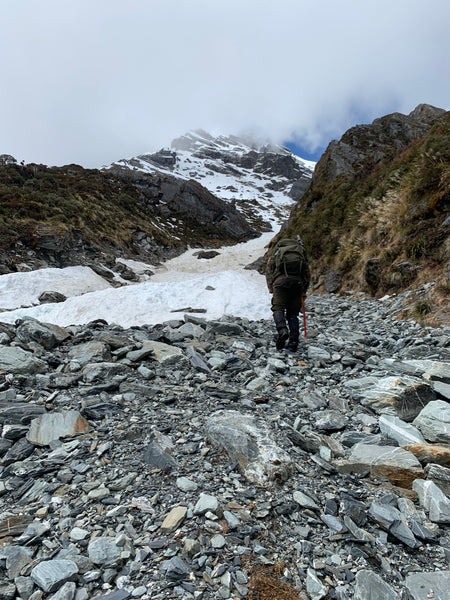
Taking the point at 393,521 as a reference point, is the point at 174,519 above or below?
below

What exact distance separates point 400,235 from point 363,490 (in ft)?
33.5

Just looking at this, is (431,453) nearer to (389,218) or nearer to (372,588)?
(372,588)

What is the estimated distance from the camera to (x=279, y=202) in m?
133

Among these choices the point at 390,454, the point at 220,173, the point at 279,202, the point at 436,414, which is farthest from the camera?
the point at 220,173

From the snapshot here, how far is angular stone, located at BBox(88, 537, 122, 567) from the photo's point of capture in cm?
209

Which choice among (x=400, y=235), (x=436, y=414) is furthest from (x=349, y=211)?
→ (x=436, y=414)

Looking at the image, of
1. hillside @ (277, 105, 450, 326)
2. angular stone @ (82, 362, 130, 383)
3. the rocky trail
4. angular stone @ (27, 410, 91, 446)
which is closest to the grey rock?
the rocky trail

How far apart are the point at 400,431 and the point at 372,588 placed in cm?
214

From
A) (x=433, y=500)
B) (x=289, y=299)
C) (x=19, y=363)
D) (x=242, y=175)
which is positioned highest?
(x=242, y=175)

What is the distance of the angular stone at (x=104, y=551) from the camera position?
6.84 feet

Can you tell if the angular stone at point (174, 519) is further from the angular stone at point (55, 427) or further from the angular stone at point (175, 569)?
the angular stone at point (55, 427)

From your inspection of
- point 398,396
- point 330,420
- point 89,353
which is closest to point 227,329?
point 89,353

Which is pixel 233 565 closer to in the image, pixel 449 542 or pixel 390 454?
pixel 449 542

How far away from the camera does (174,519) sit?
242cm
